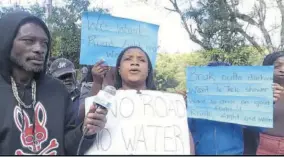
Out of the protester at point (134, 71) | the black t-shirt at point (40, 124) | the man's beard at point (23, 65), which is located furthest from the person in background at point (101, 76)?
the man's beard at point (23, 65)

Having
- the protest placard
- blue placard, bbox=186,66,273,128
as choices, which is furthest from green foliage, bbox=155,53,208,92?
the protest placard

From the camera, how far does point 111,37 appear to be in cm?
310

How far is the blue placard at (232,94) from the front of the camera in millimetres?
2627

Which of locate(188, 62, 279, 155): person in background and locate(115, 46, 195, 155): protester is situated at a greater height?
locate(115, 46, 195, 155): protester

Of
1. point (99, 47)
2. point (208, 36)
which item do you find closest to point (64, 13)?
point (208, 36)

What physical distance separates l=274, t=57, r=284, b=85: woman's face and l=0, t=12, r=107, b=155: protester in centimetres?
156

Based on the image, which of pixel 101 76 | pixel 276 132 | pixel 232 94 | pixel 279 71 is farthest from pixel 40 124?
pixel 279 71

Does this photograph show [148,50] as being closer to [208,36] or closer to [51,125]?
[51,125]

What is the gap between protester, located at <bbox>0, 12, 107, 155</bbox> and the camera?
2.04 metres

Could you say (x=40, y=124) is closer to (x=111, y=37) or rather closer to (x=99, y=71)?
(x=99, y=71)

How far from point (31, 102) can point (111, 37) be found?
1117 mm

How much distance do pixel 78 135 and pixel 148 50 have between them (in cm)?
111

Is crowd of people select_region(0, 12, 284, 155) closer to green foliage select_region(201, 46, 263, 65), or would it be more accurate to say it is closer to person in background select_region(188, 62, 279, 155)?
person in background select_region(188, 62, 279, 155)

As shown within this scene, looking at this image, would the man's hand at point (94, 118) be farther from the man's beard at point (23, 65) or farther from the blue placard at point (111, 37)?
the blue placard at point (111, 37)
